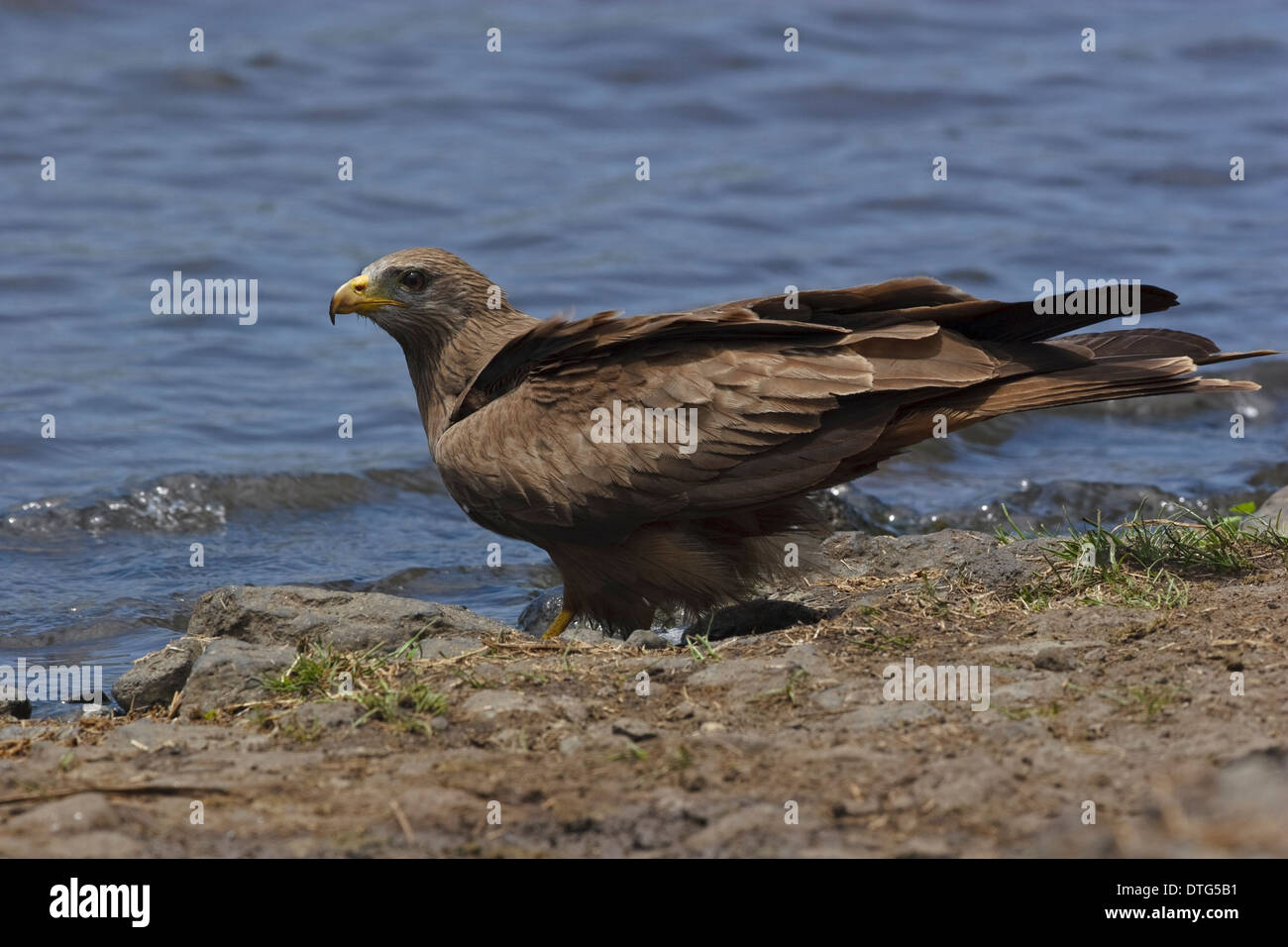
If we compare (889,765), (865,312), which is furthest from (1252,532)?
(889,765)

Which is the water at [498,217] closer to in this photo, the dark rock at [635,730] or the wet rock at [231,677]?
the wet rock at [231,677]

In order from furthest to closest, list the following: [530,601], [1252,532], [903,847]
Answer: [530,601], [1252,532], [903,847]

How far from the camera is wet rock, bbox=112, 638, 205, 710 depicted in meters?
5.68

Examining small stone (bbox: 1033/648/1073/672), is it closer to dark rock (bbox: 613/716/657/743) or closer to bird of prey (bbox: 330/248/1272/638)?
bird of prey (bbox: 330/248/1272/638)

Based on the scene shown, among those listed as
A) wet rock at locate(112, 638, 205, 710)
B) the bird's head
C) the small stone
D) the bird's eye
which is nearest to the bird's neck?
the bird's head

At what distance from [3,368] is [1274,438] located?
1037 centimetres

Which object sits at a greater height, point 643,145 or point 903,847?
point 643,145

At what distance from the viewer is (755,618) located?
19.8 ft

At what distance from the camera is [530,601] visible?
843 cm

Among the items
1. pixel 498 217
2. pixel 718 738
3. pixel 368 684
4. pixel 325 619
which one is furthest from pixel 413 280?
pixel 498 217

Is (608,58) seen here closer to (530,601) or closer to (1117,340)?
(530,601)

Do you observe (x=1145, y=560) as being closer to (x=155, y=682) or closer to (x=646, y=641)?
(x=646, y=641)

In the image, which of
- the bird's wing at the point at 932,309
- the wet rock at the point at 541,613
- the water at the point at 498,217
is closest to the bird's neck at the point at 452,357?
the wet rock at the point at 541,613

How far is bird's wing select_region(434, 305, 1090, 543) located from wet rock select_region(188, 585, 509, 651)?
0.50 metres
